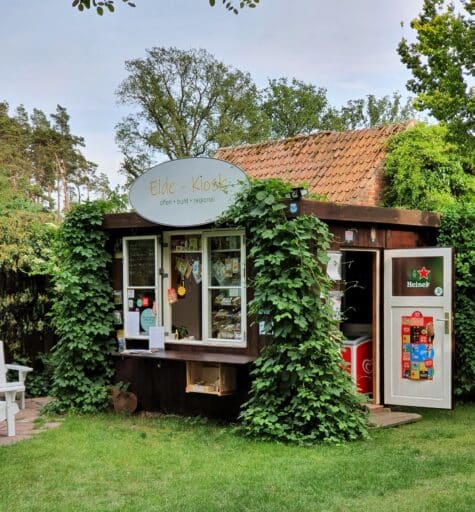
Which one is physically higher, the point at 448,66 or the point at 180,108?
the point at 180,108

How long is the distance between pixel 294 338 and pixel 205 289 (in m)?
1.46

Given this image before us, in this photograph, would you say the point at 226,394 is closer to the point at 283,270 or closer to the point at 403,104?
the point at 283,270

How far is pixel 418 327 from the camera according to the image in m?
7.89

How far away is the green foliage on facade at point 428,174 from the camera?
11828mm

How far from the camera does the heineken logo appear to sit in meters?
7.86

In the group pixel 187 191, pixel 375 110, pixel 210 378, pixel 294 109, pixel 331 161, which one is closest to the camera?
pixel 187 191

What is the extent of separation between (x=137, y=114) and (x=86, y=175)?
396 centimetres

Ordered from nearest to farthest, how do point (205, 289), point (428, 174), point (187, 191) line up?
point (187, 191) → point (205, 289) → point (428, 174)

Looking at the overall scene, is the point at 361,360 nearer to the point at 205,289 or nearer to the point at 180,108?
the point at 205,289

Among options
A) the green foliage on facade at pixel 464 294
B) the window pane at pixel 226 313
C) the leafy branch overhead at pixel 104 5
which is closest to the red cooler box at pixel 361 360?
the green foliage on facade at pixel 464 294

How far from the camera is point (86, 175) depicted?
34156 millimetres

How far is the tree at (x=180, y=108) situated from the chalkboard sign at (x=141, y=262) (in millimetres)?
23924

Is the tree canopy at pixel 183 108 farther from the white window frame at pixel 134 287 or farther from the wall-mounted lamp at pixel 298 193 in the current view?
the wall-mounted lamp at pixel 298 193

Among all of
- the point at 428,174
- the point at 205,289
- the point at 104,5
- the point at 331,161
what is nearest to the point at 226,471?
the point at 205,289
